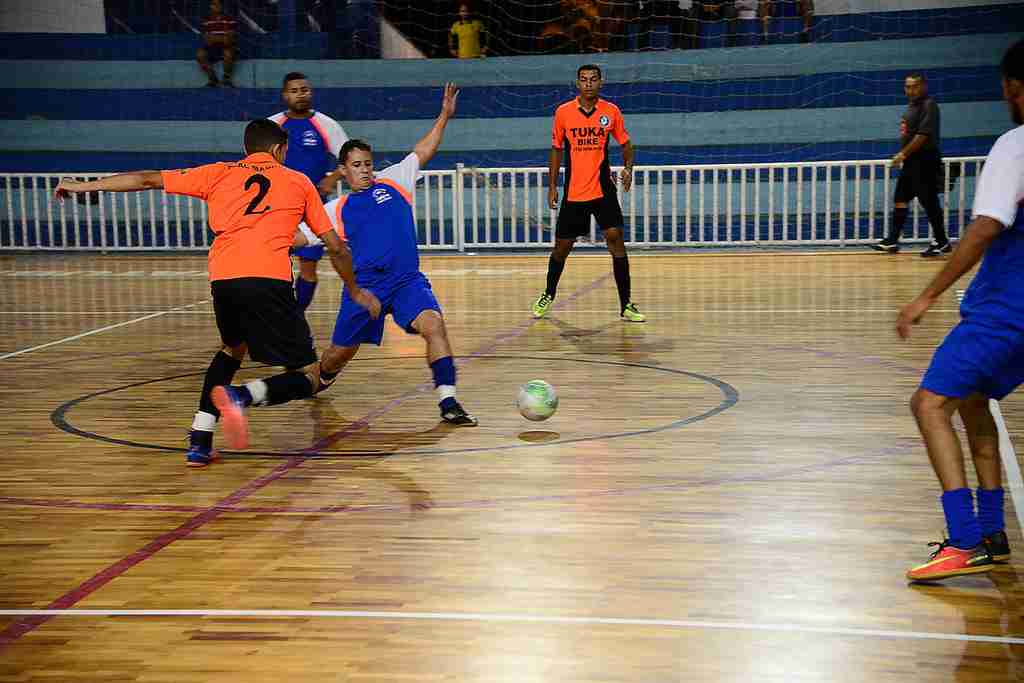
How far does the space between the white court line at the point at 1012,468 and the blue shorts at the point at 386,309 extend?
9.37 ft

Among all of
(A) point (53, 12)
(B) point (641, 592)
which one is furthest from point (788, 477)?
(A) point (53, 12)

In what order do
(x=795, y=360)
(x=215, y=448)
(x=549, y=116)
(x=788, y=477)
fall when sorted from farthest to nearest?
(x=549, y=116), (x=795, y=360), (x=215, y=448), (x=788, y=477)


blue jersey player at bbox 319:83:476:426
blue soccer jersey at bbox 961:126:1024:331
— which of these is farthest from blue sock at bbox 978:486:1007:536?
blue jersey player at bbox 319:83:476:426

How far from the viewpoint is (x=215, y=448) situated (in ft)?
19.6

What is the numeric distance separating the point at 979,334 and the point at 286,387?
133 inches

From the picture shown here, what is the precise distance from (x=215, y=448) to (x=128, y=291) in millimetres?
8383

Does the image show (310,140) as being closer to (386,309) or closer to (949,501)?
(386,309)

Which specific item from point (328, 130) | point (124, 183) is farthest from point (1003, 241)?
point (328, 130)

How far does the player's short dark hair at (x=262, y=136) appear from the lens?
5719 millimetres

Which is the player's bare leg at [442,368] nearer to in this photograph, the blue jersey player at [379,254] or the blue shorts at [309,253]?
the blue jersey player at [379,254]

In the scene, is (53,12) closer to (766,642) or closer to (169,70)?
(169,70)

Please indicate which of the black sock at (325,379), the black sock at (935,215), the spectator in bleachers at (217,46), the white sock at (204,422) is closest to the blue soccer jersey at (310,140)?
the black sock at (325,379)

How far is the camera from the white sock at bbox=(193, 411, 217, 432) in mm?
5582

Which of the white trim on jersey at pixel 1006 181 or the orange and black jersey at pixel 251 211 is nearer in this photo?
the white trim on jersey at pixel 1006 181
